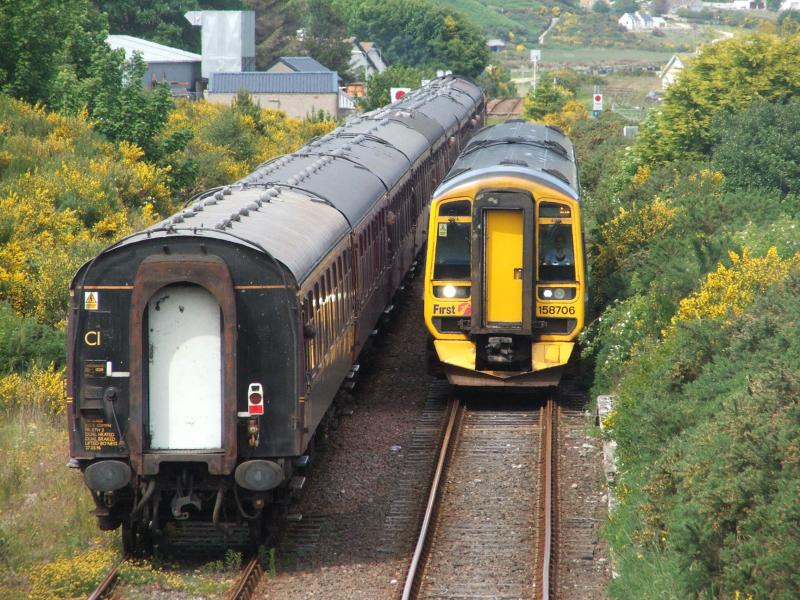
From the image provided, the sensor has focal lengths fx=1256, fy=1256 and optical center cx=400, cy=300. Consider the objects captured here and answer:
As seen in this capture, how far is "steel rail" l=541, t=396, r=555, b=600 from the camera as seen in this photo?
10.8 meters

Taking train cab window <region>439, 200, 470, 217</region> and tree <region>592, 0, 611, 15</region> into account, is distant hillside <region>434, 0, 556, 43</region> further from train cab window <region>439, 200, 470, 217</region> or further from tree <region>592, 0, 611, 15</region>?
train cab window <region>439, 200, 470, 217</region>

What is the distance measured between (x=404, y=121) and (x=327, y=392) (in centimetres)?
1328

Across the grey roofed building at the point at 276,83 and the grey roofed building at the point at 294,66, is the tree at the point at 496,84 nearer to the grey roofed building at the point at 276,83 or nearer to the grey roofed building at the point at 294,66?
the grey roofed building at the point at 294,66

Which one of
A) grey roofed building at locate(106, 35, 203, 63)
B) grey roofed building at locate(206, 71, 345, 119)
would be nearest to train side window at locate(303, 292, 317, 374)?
grey roofed building at locate(106, 35, 203, 63)

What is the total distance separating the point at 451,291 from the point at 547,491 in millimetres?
3700

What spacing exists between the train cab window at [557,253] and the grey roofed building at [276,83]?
1797 inches

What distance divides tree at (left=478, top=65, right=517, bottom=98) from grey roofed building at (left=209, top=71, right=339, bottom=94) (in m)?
22.4

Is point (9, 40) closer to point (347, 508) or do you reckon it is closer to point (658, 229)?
point (658, 229)

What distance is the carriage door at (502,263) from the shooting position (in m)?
15.5

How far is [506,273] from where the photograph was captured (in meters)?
15.7

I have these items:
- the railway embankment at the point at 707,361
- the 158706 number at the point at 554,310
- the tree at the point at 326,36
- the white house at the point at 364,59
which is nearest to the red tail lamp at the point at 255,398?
the railway embankment at the point at 707,361

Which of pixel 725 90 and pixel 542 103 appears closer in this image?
pixel 725 90

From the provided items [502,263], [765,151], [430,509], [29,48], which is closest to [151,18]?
[29,48]

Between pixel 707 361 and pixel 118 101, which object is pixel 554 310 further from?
pixel 118 101
